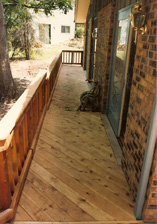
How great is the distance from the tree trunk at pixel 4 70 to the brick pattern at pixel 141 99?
18.6 feet

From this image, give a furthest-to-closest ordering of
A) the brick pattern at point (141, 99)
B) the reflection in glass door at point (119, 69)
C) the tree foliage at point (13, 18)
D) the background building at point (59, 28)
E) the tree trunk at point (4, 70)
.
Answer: the background building at point (59, 28) < the tree foliage at point (13, 18) < the tree trunk at point (4, 70) < the reflection in glass door at point (119, 69) < the brick pattern at point (141, 99)

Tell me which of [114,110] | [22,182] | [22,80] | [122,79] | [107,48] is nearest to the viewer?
[22,182]

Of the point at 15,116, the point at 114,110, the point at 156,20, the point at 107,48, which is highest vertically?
the point at 156,20

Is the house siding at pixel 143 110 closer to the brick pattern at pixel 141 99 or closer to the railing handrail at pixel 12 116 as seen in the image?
the brick pattern at pixel 141 99

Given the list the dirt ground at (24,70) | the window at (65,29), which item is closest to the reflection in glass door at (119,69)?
the dirt ground at (24,70)

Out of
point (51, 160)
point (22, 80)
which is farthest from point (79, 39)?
point (51, 160)

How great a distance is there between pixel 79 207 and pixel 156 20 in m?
2.10

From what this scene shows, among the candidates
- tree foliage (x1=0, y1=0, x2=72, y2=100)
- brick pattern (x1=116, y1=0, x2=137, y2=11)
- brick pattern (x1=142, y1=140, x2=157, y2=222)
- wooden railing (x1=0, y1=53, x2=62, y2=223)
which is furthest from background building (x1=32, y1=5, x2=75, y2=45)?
brick pattern (x1=142, y1=140, x2=157, y2=222)

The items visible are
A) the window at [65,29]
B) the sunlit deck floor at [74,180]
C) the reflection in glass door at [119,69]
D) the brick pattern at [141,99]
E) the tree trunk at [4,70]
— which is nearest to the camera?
the brick pattern at [141,99]

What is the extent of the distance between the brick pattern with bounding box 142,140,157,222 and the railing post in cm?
140

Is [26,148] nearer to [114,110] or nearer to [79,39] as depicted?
[114,110]

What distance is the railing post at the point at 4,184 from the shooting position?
1.97 m

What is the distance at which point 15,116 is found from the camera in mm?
2201

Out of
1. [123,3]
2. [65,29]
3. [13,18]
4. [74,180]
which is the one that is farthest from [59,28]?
[74,180]
